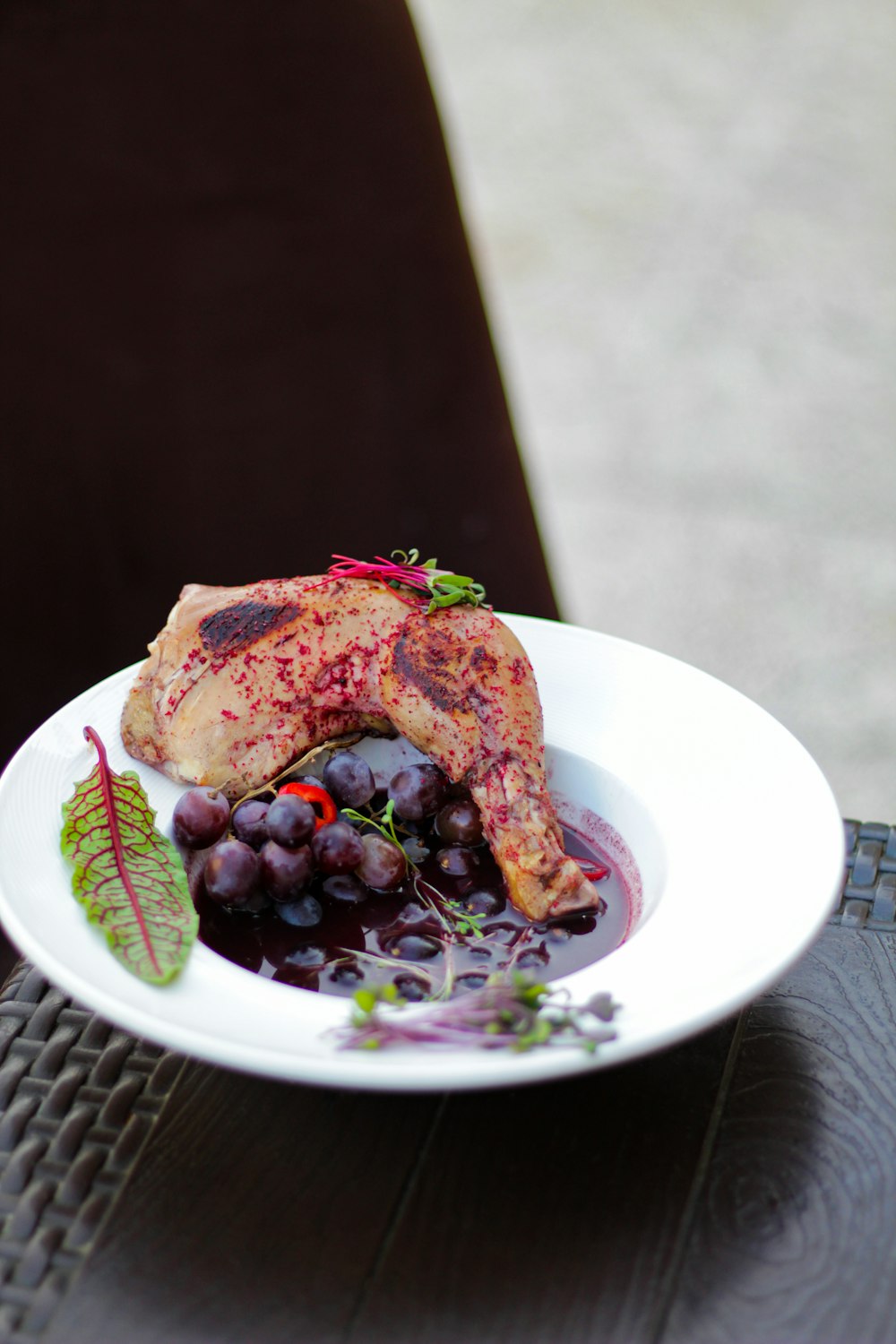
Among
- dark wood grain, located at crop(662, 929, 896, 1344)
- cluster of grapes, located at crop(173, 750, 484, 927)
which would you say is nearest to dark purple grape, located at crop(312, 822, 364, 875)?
cluster of grapes, located at crop(173, 750, 484, 927)

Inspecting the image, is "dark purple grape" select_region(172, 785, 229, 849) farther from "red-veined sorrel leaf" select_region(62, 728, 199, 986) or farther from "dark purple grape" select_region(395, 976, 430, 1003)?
"dark purple grape" select_region(395, 976, 430, 1003)

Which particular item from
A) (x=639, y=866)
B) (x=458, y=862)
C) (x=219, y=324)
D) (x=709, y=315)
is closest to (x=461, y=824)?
(x=458, y=862)

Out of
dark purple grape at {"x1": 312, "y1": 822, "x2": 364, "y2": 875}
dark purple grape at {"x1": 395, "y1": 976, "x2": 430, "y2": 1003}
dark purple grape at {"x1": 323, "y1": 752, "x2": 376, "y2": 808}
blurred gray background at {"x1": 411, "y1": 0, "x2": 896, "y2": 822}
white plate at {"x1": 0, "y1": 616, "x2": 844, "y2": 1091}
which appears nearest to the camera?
white plate at {"x1": 0, "y1": 616, "x2": 844, "y2": 1091}

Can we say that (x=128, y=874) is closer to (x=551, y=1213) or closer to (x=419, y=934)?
(x=419, y=934)

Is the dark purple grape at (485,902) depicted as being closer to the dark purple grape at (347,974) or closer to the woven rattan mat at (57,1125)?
the dark purple grape at (347,974)

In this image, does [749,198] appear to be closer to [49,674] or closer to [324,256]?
[324,256]

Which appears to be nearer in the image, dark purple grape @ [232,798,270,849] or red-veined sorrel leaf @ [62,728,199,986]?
red-veined sorrel leaf @ [62,728,199,986]

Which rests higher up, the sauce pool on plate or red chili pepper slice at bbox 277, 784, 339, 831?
red chili pepper slice at bbox 277, 784, 339, 831

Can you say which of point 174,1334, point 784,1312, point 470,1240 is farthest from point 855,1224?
point 174,1334
